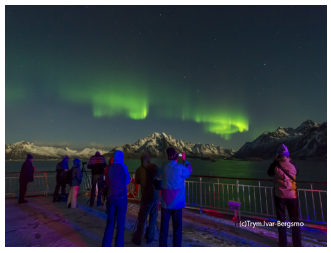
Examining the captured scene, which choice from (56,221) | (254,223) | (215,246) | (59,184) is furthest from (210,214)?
(59,184)

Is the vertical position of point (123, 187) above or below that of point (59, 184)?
above

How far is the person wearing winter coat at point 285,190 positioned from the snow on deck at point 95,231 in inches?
17.0

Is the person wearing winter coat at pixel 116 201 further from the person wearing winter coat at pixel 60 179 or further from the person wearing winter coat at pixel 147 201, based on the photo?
the person wearing winter coat at pixel 60 179

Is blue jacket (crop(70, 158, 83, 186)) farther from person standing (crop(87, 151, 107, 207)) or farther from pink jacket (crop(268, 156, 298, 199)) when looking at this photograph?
pink jacket (crop(268, 156, 298, 199))

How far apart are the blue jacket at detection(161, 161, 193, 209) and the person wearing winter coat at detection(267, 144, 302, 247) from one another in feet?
5.61

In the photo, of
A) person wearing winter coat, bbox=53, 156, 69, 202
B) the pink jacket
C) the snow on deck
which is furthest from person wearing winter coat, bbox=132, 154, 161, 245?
person wearing winter coat, bbox=53, 156, 69, 202

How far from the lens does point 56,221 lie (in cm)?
469

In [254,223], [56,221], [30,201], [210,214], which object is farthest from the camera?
[30,201]

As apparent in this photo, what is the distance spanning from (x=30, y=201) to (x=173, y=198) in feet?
22.1

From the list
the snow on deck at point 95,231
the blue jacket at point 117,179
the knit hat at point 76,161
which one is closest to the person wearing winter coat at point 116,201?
the blue jacket at point 117,179

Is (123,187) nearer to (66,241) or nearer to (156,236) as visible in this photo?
(156,236)

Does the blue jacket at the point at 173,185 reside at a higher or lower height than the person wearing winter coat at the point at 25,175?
higher

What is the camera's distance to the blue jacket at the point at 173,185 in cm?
297

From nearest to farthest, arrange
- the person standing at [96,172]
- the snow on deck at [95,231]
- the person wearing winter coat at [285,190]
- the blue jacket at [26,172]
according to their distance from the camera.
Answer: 1. the person wearing winter coat at [285,190]
2. the snow on deck at [95,231]
3. the person standing at [96,172]
4. the blue jacket at [26,172]
